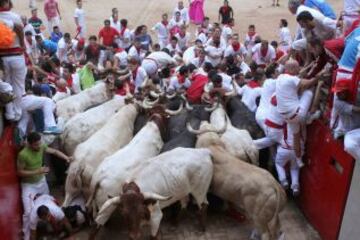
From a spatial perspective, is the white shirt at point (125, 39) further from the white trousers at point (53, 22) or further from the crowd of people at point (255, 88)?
the crowd of people at point (255, 88)

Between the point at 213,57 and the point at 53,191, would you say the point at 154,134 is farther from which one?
the point at 213,57

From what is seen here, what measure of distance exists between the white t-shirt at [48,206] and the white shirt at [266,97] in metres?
3.96

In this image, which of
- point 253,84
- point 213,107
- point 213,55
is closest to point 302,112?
point 213,107

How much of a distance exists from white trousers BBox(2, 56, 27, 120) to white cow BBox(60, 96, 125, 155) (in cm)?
108

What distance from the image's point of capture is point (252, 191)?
25.6 ft

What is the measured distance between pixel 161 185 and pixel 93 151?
1.50 metres

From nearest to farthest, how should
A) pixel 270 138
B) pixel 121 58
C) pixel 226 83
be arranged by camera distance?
pixel 270 138
pixel 226 83
pixel 121 58

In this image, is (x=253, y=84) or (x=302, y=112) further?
(x=253, y=84)

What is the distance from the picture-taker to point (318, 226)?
8.45 meters

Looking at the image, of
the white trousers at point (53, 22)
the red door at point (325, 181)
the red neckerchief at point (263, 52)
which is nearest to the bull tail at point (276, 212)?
the red door at point (325, 181)

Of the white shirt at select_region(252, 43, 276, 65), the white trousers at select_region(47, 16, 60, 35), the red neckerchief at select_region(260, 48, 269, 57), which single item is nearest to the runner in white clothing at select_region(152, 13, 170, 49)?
the white trousers at select_region(47, 16, 60, 35)

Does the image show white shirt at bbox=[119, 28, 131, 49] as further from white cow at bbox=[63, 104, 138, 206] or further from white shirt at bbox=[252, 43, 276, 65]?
white cow at bbox=[63, 104, 138, 206]

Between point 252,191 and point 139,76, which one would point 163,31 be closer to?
point 139,76

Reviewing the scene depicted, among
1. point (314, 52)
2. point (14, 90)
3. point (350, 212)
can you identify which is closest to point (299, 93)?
point (314, 52)
